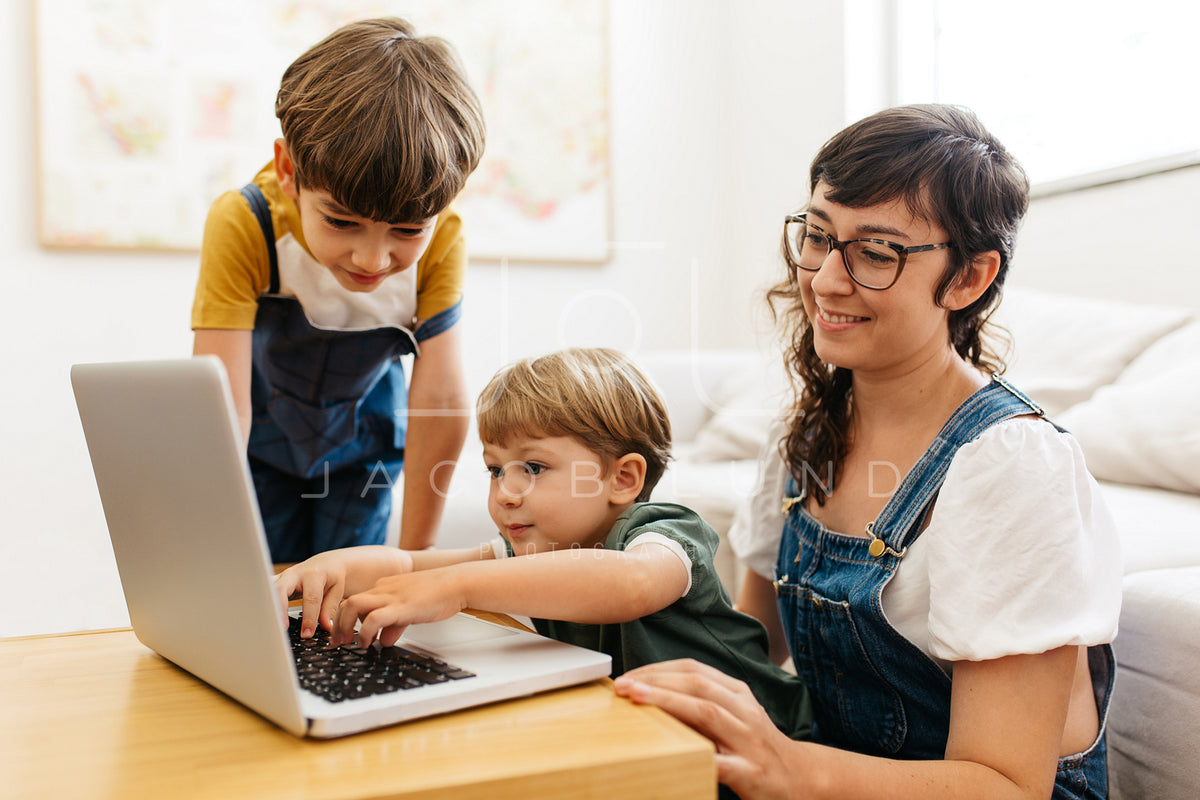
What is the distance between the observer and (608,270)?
3393mm

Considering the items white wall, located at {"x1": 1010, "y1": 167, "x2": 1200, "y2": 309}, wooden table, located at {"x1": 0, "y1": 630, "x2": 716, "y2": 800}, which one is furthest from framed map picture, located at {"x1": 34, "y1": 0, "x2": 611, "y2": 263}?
wooden table, located at {"x1": 0, "y1": 630, "x2": 716, "y2": 800}

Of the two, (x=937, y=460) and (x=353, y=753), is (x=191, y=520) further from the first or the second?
(x=937, y=460)

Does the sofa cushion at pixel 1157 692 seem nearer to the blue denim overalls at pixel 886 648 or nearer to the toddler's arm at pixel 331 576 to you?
the blue denim overalls at pixel 886 648

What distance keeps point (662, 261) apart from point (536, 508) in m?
2.54

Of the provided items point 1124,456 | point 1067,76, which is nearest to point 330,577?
point 1124,456

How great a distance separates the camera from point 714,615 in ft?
3.15

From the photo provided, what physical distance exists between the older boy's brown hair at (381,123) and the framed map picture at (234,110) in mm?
1956

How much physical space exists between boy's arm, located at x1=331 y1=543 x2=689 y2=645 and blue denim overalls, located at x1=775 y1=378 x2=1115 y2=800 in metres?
0.17

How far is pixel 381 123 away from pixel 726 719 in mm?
715

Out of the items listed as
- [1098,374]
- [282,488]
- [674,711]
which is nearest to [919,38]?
[1098,374]

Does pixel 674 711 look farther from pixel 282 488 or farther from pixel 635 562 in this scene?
pixel 282 488

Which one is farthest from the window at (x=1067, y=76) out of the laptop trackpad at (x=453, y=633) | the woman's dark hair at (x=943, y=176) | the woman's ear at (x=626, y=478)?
the laptop trackpad at (x=453, y=633)

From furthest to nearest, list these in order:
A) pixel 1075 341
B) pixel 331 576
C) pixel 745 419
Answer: pixel 745 419 < pixel 1075 341 < pixel 331 576

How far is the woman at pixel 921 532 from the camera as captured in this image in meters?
0.75
